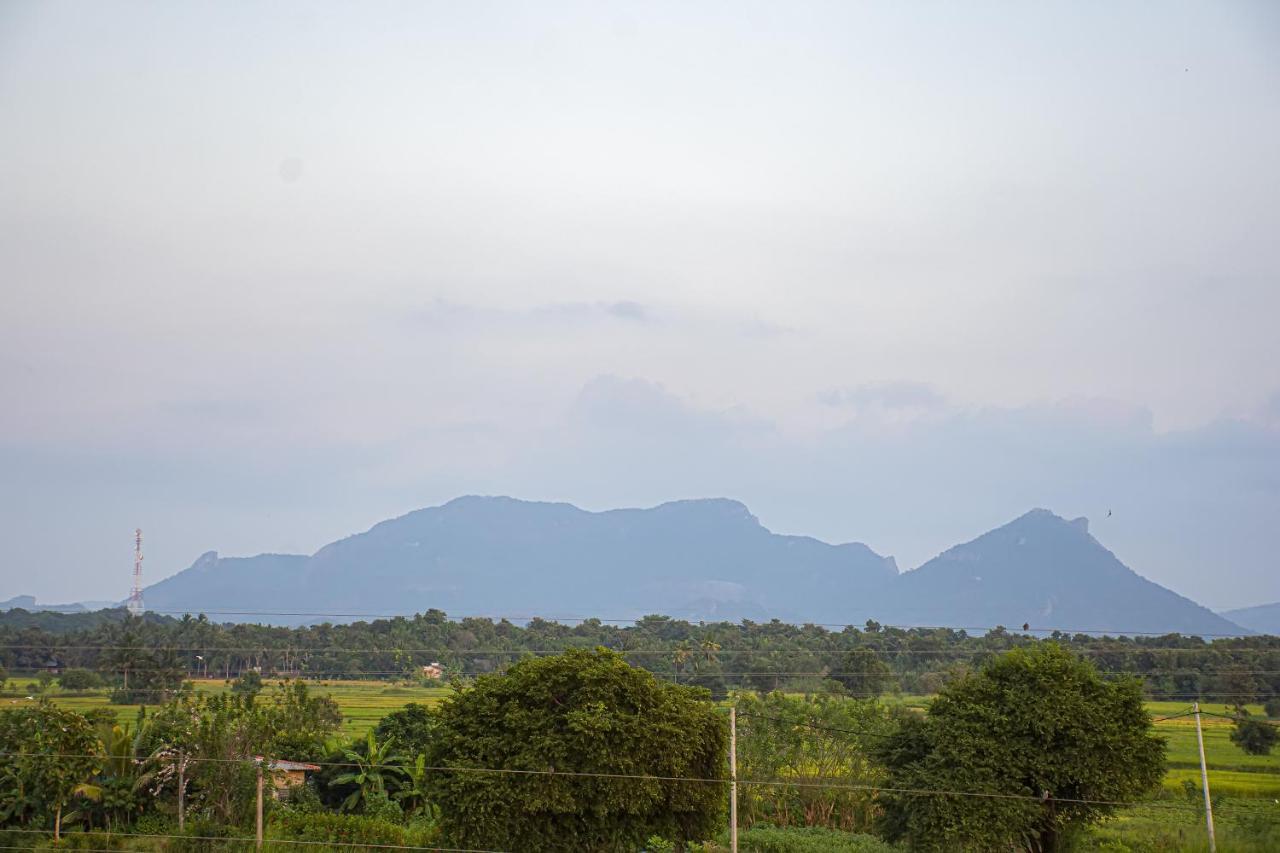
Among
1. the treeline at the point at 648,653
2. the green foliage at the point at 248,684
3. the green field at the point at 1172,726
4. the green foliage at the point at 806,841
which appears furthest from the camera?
the treeline at the point at 648,653

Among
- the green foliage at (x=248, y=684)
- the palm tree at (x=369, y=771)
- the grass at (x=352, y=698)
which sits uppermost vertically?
the green foliage at (x=248, y=684)

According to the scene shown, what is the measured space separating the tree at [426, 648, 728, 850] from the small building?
933 cm

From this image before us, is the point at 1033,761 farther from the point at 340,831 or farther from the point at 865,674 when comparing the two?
the point at 865,674

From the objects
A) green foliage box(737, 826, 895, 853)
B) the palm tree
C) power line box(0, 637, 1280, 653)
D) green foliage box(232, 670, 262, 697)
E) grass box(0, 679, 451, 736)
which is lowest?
green foliage box(737, 826, 895, 853)

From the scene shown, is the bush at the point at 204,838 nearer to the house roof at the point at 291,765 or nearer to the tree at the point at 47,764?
the tree at the point at 47,764

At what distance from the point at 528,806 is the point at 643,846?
2573 mm

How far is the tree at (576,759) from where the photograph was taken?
19859 mm

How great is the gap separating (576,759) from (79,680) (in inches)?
1626

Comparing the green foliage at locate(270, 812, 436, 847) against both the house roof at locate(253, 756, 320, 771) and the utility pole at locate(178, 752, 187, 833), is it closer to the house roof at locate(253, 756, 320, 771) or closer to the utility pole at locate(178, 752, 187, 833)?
the utility pole at locate(178, 752, 187, 833)

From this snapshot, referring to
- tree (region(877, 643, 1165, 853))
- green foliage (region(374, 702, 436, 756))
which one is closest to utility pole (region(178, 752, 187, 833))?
green foliage (region(374, 702, 436, 756))

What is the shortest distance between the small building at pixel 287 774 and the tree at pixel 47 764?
4050 mm

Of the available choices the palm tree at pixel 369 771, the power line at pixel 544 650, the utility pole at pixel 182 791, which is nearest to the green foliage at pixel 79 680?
the power line at pixel 544 650

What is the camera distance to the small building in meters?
28.8

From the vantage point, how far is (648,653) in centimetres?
5309
